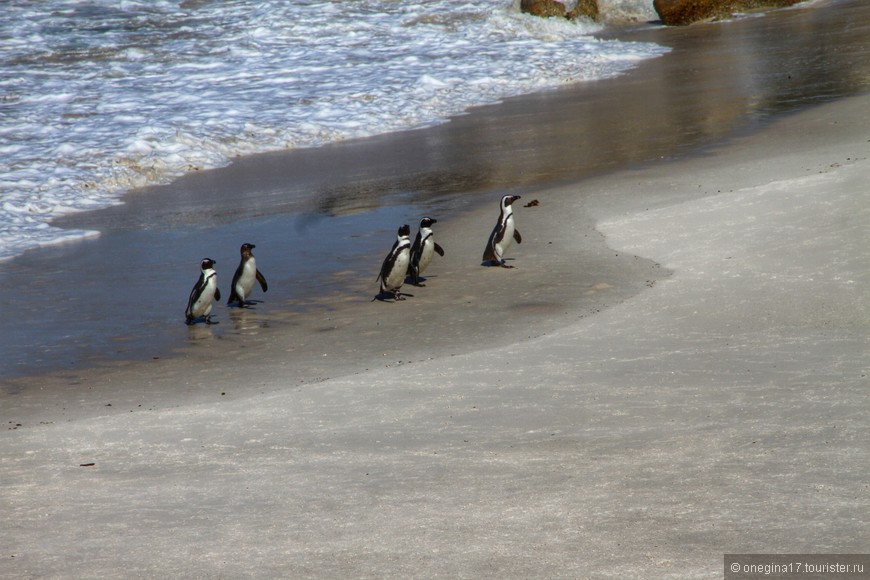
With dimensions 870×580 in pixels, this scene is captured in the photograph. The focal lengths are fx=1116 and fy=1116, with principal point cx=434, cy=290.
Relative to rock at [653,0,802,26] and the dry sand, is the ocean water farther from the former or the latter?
the dry sand

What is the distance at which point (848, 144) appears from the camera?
9.82 metres

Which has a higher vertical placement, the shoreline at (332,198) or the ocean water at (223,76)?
the ocean water at (223,76)

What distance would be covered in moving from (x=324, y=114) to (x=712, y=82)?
5.79 m

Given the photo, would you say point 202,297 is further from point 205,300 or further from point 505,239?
point 505,239

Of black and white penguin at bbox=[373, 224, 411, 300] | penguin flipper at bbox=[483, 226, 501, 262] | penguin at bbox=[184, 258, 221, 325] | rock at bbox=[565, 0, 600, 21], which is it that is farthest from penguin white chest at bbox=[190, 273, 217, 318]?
rock at bbox=[565, 0, 600, 21]

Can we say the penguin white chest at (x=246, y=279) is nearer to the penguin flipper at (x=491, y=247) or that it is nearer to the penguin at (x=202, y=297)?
the penguin at (x=202, y=297)

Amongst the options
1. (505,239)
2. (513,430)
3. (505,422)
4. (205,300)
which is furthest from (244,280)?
(513,430)

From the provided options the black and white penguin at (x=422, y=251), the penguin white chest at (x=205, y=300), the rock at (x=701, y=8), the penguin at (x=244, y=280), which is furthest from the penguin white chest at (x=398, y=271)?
the rock at (x=701, y=8)

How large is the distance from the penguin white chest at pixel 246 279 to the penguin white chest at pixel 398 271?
102cm

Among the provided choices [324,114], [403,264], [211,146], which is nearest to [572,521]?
[403,264]

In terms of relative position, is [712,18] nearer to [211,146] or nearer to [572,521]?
[211,146]

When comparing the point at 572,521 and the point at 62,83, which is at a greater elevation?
the point at 62,83

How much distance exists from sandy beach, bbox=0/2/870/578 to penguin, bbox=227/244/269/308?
0.15 metres

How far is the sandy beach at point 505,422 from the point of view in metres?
3.73
